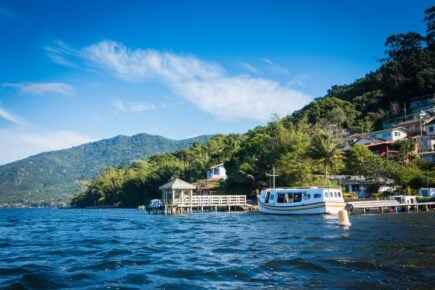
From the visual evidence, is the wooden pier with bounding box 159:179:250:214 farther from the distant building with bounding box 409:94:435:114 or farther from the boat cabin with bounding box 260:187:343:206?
the distant building with bounding box 409:94:435:114

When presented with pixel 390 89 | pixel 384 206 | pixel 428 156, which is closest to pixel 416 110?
pixel 390 89

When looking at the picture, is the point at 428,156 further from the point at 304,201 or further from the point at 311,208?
the point at 311,208

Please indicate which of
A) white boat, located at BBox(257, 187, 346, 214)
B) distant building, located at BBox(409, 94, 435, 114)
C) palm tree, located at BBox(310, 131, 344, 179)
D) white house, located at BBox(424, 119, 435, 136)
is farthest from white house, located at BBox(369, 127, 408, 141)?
white boat, located at BBox(257, 187, 346, 214)

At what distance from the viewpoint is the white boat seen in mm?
40031

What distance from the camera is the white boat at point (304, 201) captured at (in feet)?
131

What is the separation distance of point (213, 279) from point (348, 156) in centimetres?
5697

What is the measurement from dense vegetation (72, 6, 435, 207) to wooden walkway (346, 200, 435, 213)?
688cm

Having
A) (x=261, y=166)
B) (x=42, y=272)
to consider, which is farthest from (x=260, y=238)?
(x=261, y=166)

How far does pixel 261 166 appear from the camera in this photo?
6488 cm

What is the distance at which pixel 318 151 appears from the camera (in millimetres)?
55969

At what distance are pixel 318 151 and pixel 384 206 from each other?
1373 cm

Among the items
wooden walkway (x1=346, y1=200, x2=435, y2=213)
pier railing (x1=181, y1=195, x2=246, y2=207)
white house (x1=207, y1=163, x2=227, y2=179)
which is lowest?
wooden walkway (x1=346, y1=200, x2=435, y2=213)

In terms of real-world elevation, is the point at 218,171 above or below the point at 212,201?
above

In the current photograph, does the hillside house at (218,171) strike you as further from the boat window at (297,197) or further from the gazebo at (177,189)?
the boat window at (297,197)
